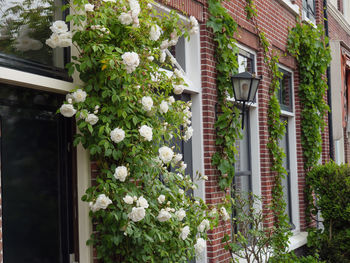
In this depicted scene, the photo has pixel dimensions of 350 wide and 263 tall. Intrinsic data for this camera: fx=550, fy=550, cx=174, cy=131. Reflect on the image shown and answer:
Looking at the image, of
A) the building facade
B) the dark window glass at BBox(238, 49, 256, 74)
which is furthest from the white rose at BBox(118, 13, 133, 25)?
the dark window glass at BBox(238, 49, 256, 74)

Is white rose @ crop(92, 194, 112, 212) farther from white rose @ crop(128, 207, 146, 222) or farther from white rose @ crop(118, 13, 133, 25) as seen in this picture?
white rose @ crop(118, 13, 133, 25)

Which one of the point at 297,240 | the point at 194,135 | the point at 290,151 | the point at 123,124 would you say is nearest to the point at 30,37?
the point at 123,124

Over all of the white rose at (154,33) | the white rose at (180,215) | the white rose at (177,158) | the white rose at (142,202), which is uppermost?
the white rose at (154,33)

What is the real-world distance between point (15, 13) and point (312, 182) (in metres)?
6.74

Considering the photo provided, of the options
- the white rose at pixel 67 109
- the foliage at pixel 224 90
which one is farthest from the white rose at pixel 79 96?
the foliage at pixel 224 90

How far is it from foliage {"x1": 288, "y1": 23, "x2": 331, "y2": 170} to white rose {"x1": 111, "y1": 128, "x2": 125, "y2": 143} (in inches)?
240

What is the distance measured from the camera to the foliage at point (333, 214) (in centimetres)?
882

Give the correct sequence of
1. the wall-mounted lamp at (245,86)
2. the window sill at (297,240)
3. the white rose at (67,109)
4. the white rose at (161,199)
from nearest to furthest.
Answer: the white rose at (67,109) < the white rose at (161,199) < the wall-mounted lamp at (245,86) < the window sill at (297,240)

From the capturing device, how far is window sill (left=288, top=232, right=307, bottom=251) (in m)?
8.60

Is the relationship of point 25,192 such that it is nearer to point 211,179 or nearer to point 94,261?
point 94,261

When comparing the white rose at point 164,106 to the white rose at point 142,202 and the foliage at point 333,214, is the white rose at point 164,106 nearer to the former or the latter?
the white rose at point 142,202

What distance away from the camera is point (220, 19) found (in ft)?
21.2

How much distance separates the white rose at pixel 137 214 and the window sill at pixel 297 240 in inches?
199

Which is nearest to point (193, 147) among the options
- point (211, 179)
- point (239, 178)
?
point (211, 179)
